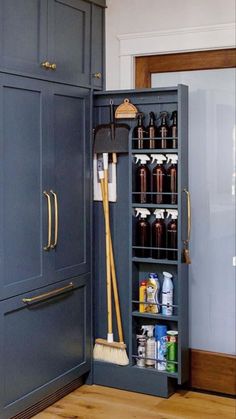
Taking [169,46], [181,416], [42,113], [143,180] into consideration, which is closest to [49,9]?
[42,113]

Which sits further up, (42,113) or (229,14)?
(229,14)

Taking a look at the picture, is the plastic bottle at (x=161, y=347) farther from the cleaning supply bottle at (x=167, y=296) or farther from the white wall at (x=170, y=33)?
the white wall at (x=170, y=33)

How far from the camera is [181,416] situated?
365 centimetres

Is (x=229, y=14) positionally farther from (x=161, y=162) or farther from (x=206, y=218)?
(x=206, y=218)

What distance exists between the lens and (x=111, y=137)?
12.9 feet

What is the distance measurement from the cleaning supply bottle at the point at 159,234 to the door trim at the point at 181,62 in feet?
2.70

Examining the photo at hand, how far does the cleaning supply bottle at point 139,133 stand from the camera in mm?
3848

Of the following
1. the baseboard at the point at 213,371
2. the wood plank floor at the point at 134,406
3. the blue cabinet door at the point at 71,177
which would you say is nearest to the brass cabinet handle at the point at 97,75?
the blue cabinet door at the point at 71,177

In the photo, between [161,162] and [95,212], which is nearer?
[161,162]

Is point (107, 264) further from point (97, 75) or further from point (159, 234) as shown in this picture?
point (97, 75)

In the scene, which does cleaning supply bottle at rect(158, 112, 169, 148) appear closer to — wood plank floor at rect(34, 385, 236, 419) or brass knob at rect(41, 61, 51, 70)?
brass knob at rect(41, 61, 51, 70)

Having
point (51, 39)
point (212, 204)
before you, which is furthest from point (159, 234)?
point (51, 39)

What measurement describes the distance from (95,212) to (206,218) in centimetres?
66

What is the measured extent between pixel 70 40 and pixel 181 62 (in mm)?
684
